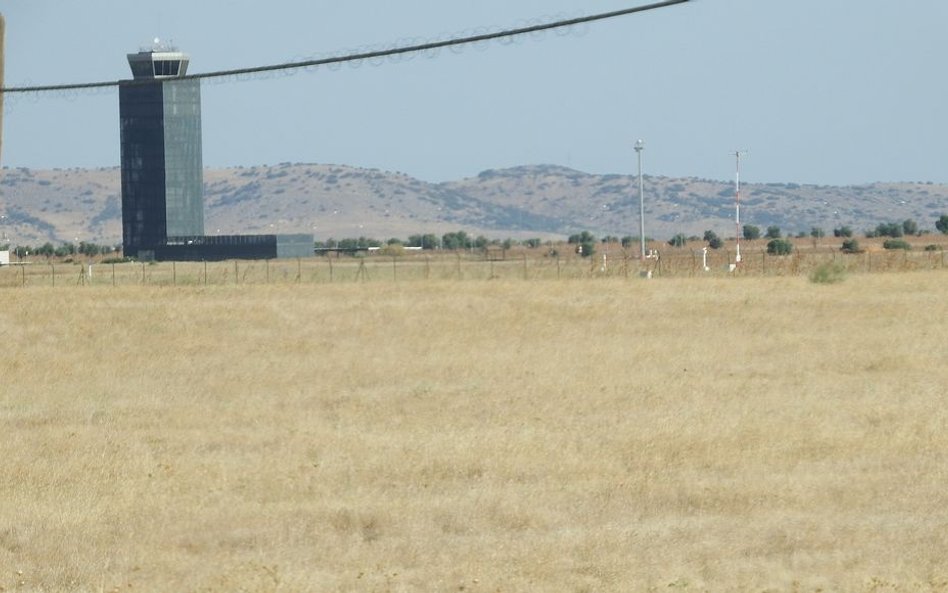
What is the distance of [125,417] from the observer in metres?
24.5

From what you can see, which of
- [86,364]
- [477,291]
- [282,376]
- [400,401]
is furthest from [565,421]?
[477,291]

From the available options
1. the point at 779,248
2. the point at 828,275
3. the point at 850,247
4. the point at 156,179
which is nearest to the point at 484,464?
the point at 828,275

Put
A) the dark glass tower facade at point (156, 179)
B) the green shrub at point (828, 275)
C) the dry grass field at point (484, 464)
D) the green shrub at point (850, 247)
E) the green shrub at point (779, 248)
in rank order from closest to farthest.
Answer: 1. the dry grass field at point (484, 464)
2. the green shrub at point (828, 275)
3. the green shrub at point (850, 247)
4. the green shrub at point (779, 248)
5. the dark glass tower facade at point (156, 179)

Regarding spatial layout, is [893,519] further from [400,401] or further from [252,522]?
[400,401]

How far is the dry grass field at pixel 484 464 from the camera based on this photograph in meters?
13.3

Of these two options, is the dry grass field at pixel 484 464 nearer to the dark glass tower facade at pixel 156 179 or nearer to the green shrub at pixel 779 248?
the green shrub at pixel 779 248

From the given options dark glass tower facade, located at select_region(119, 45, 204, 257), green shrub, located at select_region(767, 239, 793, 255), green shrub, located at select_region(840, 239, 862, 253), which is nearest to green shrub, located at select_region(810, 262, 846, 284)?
green shrub, located at select_region(767, 239, 793, 255)

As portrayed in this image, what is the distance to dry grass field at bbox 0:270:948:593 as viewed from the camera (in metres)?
13.3

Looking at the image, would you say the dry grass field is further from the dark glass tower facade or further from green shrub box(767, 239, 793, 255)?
the dark glass tower facade

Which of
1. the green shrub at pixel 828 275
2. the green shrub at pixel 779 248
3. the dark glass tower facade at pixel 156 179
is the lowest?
the green shrub at pixel 828 275

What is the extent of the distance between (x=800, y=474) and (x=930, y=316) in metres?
28.7

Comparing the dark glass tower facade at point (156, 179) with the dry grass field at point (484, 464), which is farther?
the dark glass tower facade at point (156, 179)

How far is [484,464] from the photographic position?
18.8 meters

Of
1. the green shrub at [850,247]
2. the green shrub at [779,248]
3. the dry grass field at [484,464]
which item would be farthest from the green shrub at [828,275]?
the green shrub at [850,247]
